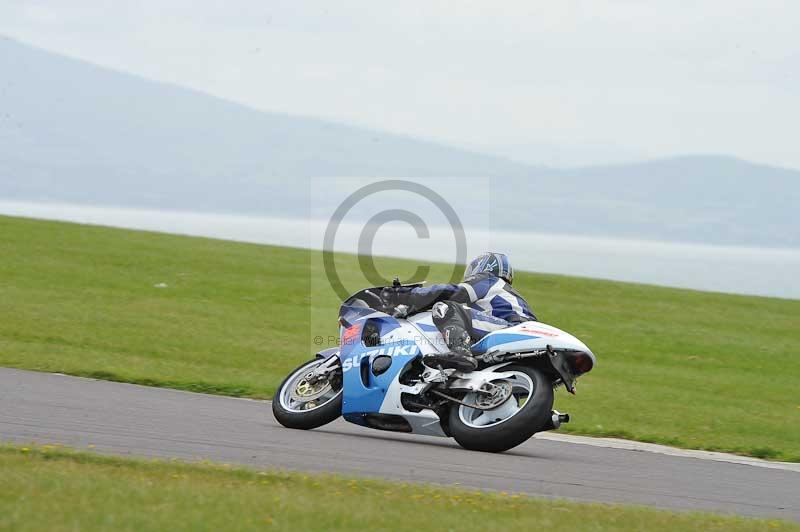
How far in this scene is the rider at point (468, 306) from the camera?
11.2 meters

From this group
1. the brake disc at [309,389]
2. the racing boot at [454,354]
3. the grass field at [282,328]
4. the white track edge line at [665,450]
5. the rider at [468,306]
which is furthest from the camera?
the grass field at [282,328]

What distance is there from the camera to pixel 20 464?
25.7 ft

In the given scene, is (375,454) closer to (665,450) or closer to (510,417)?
(510,417)

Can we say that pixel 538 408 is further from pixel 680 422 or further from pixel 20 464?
pixel 680 422

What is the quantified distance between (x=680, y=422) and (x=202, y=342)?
26.3ft

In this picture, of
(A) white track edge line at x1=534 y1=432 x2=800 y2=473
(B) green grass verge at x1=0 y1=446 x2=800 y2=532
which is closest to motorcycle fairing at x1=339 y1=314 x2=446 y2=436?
(A) white track edge line at x1=534 y1=432 x2=800 y2=473

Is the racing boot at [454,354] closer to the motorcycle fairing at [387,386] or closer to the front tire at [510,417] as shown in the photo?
the motorcycle fairing at [387,386]

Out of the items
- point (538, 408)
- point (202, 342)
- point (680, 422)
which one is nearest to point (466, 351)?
point (538, 408)

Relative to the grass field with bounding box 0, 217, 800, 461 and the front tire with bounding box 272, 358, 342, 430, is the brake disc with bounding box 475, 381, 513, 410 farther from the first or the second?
the grass field with bounding box 0, 217, 800, 461

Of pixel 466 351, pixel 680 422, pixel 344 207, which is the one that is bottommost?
pixel 680 422

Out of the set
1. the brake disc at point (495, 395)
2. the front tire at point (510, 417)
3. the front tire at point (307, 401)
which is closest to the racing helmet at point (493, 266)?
the front tire at point (510, 417)

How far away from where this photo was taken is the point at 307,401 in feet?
38.7

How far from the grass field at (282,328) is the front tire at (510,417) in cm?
350

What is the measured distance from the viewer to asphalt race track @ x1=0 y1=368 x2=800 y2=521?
30.3 ft
